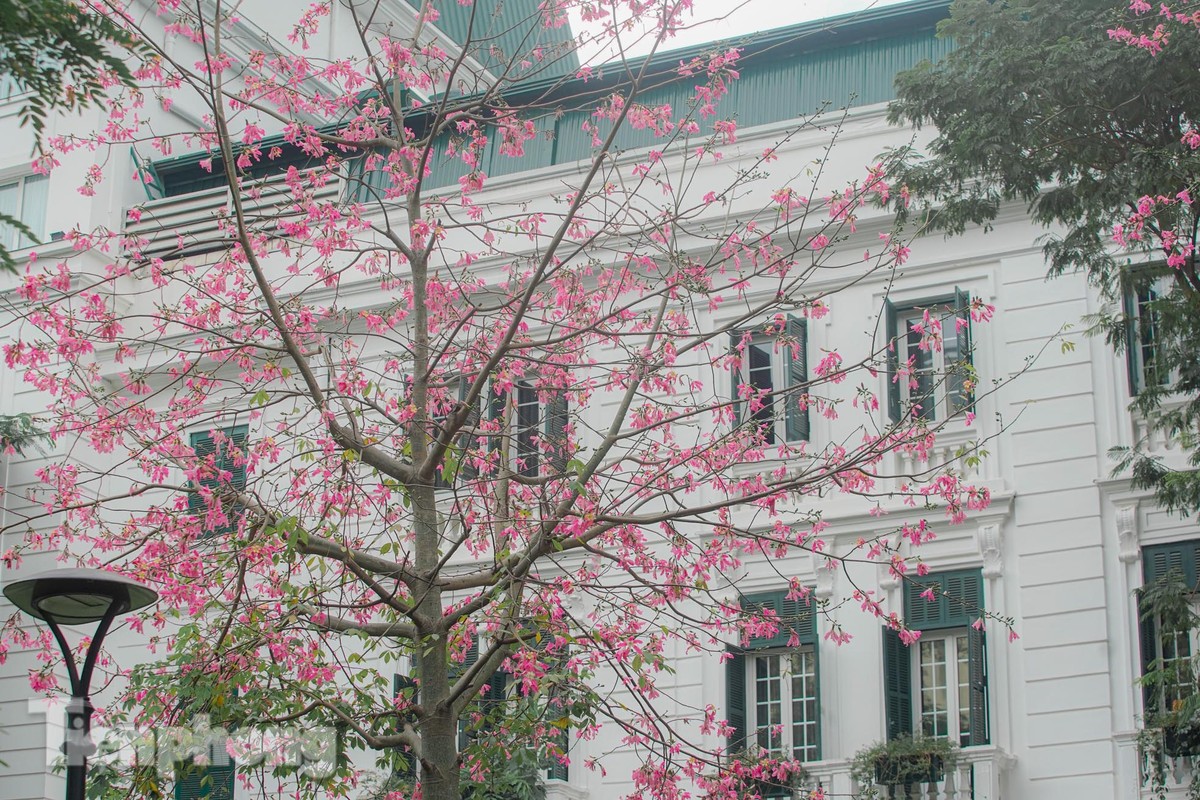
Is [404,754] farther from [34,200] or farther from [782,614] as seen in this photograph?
[34,200]

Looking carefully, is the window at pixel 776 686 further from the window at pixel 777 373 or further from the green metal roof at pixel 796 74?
the green metal roof at pixel 796 74

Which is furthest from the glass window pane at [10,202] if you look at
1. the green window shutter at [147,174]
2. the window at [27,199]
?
the green window shutter at [147,174]

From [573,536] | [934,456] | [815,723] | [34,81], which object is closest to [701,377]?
[934,456]

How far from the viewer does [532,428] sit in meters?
16.3

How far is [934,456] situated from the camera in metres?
20.6

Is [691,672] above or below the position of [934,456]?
below

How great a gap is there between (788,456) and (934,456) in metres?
1.76

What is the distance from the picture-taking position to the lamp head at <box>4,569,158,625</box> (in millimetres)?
11164

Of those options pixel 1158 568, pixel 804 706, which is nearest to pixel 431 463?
pixel 804 706

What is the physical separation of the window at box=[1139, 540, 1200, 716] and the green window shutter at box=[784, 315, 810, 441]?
438cm

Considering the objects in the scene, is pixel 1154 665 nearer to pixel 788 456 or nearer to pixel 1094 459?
pixel 1094 459

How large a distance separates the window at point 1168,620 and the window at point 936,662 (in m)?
1.88

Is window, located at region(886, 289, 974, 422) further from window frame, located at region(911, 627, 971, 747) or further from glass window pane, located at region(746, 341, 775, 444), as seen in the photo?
window frame, located at region(911, 627, 971, 747)

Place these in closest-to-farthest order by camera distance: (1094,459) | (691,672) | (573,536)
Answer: (573,536), (1094,459), (691,672)
